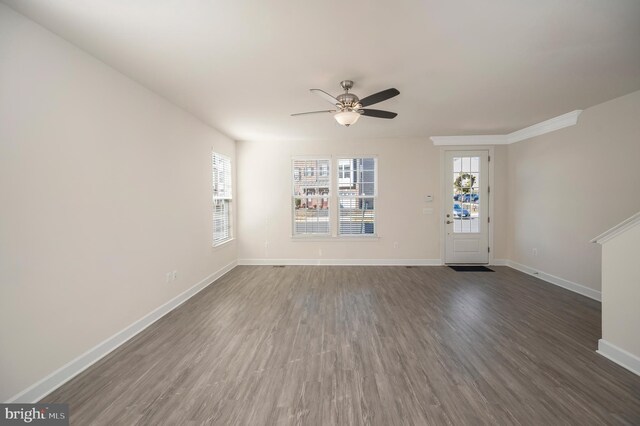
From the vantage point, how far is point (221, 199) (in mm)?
4984

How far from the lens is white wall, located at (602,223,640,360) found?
2.08m

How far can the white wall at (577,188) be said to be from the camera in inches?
128

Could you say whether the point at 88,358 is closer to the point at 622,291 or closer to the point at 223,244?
the point at 223,244

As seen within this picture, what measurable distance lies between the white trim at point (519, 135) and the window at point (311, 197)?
245 centimetres

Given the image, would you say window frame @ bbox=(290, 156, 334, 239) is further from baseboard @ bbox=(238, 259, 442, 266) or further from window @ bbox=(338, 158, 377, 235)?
baseboard @ bbox=(238, 259, 442, 266)

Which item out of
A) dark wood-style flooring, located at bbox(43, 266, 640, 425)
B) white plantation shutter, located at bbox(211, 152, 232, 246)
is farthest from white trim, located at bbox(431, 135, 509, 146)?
white plantation shutter, located at bbox(211, 152, 232, 246)

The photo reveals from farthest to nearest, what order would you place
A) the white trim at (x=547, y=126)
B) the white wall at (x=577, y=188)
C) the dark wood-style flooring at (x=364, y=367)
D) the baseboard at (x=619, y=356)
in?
1. the white trim at (x=547, y=126)
2. the white wall at (x=577, y=188)
3. the baseboard at (x=619, y=356)
4. the dark wood-style flooring at (x=364, y=367)

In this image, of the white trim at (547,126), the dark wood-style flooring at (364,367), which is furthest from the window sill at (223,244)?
the white trim at (547,126)

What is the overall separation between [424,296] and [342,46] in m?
Answer: 3.32

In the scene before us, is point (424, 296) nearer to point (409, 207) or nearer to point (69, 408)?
point (409, 207)

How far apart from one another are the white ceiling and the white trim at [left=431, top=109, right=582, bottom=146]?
1.57ft

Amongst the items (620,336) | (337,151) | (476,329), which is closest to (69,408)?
(476,329)

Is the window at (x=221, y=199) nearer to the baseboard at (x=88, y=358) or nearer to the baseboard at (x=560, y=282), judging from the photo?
the baseboard at (x=88, y=358)

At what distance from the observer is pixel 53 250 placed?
1.93m
